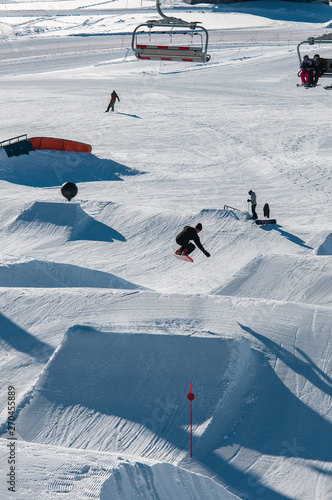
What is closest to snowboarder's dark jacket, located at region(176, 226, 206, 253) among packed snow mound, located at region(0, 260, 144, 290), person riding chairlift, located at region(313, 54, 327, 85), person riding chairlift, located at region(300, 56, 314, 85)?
packed snow mound, located at region(0, 260, 144, 290)

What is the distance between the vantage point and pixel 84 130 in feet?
97.1

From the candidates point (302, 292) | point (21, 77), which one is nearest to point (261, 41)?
point (21, 77)

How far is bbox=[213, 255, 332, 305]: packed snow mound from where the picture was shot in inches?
544

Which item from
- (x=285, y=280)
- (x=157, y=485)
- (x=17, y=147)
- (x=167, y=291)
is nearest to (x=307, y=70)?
(x=285, y=280)

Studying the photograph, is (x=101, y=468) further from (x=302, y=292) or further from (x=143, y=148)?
(x=143, y=148)

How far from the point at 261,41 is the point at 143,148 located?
72.4 ft

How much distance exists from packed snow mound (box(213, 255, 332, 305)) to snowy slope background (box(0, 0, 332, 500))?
1.7 inches

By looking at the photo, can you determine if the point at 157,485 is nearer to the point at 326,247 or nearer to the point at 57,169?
the point at 326,247

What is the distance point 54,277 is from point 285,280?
5.28 m

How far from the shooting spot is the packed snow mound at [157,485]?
7.12 m

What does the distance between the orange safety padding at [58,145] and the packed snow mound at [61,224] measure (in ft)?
20.3

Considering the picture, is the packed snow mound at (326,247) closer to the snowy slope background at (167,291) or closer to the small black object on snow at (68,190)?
the snowy slope background at (167,291)

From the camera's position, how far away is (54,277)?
15.3 meters

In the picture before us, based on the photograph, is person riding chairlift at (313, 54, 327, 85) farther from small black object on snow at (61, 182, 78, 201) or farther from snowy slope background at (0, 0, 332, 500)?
small black object on snow at (61, 182, 78, 201)
